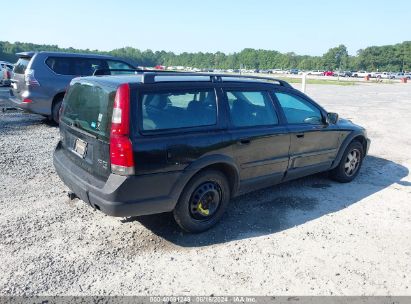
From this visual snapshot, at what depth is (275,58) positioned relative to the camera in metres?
158

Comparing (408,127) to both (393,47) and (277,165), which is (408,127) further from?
(393,47)

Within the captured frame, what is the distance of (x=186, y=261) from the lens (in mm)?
3348

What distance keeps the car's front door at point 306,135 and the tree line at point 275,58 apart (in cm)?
9725

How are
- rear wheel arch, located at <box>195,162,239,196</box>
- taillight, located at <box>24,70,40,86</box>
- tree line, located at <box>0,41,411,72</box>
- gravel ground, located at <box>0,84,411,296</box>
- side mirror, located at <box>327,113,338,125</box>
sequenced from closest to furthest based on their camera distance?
gravel ground, located at <box>0,84,411,296</box> → rear wheel arch, located at <box>195,162,239,196</box> → side mirror, located at <box>327,113,338,125</box> → taillight, located at <box>24,70,40,86</box> → tree line, located at <box>0,41,411,72</box>

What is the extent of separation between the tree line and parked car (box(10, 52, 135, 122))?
9169 cm

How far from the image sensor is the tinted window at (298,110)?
4.63 m

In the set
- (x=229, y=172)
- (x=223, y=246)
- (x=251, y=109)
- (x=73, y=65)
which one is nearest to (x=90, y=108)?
(x=229, y=172)

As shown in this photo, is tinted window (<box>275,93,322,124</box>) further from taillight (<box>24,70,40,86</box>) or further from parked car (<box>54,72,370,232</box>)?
taillight (<box>24,70,40,86</box>)

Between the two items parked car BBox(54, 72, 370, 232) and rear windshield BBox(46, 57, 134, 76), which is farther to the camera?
rear windshield BBox(46, 57, 134, 76)

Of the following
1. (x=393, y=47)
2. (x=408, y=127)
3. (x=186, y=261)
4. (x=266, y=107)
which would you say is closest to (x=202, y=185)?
(x=186, y=261)

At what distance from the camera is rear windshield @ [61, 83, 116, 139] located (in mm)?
3291

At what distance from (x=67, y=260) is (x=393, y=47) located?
15176cm

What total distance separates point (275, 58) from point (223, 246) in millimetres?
163261

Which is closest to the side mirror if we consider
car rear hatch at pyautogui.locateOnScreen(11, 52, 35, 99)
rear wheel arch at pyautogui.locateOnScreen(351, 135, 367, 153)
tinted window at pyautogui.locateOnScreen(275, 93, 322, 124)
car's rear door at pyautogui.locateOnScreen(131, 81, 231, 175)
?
tinted window at pyautogui.locateOnScreen(275, 93, 322, 124)
